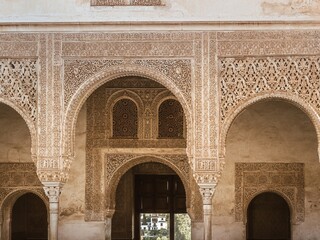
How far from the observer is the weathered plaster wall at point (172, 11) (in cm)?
1012

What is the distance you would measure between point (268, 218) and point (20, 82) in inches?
211

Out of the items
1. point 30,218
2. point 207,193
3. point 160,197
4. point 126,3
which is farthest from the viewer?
point 160,197

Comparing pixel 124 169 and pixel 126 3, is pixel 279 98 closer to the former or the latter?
pixel 126 3

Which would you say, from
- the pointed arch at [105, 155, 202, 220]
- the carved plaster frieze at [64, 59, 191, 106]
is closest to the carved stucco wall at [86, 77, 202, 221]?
the pointed arch at [105, 155, 202, 220]

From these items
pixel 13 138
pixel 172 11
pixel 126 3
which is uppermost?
pixel 126 3

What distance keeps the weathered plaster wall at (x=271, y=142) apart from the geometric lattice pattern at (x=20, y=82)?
10.8 ft

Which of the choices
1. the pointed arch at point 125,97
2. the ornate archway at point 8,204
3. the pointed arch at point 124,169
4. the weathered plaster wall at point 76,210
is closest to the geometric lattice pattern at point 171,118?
the pointed arch at point 125,97

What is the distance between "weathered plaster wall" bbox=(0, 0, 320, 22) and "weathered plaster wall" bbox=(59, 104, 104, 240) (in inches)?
104

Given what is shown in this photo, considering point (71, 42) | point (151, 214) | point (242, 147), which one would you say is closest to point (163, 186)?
point (151, 214)

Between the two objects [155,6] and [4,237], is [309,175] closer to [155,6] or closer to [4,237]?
[155,6]

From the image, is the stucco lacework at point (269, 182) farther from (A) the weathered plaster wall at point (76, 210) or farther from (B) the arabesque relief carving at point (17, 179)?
(B) the arabesque relief carving at point (17, 179)

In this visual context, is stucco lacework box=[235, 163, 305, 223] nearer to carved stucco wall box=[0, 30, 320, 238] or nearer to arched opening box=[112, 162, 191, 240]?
carved stucco wall box=[0, 30, 320, 238]

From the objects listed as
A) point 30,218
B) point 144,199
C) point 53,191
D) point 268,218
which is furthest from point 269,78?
point 30,218

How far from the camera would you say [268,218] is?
13609 millimetres
